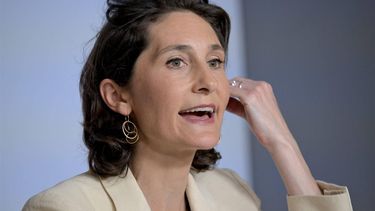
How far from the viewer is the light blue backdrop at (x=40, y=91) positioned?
4.69 feet

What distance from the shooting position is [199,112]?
121 cm

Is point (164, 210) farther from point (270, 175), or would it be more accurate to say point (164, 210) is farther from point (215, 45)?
point (270, 175)

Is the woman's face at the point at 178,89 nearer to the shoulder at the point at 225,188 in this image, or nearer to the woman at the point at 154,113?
the woman at the point at 154,113

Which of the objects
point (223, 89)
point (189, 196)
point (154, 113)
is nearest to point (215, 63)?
point (223, 89)

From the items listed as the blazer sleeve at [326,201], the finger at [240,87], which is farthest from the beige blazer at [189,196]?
the finger at [240,87]

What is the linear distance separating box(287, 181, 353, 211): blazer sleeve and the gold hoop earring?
1.43 feet

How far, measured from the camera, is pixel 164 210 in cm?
129

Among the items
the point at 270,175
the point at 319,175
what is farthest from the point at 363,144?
the point at 270,175

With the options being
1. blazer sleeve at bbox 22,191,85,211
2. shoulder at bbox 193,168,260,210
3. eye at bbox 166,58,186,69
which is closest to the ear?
eye at bbox 166,58,186,69

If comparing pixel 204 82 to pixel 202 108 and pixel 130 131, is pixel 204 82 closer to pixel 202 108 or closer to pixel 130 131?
pixel 202 108

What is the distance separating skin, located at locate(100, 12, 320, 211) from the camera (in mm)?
1171

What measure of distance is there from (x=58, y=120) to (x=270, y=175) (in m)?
0.94

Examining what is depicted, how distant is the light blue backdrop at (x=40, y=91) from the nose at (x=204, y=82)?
505 millimetres

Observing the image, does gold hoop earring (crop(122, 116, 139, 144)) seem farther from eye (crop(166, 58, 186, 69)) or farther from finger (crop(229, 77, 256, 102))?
finger (crop(229, 77, 256, 102))
